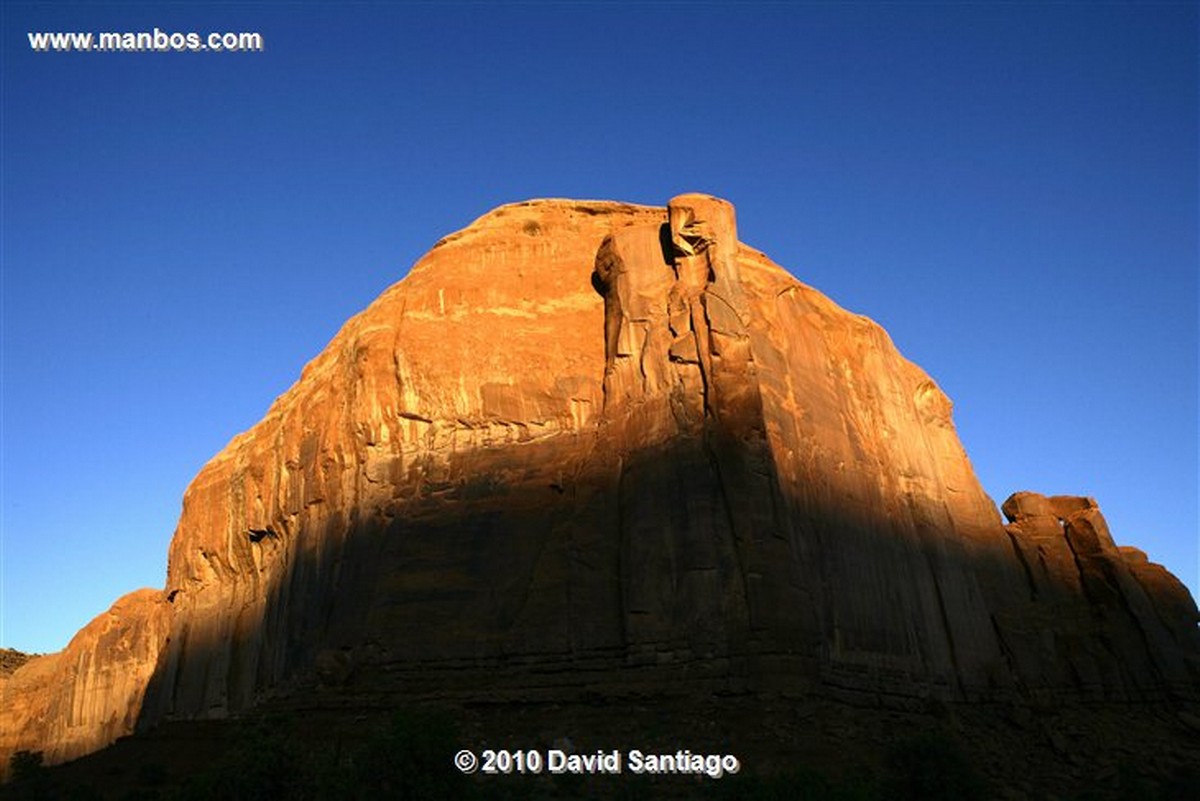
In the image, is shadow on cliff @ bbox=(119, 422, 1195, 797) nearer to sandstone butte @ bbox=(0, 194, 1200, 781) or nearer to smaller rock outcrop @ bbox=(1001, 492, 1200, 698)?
sandstone butte @ bbox=(0, 194, 1200, 781)

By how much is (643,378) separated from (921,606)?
12.0 m

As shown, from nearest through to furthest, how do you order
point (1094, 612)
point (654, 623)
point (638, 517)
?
point (654, 623), point (638, 517), point (1094, 612)

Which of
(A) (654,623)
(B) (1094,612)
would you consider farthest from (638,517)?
(B) (1094,612)

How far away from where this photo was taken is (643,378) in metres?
32.8

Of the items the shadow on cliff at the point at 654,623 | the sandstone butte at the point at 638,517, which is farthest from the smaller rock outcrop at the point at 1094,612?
the shadow on cliff at the point at 654,623

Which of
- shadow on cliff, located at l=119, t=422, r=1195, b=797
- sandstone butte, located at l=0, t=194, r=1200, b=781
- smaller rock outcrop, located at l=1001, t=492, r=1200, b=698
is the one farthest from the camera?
smaller rock outcrop, located at l=1001, t=492, r=1200, b=698

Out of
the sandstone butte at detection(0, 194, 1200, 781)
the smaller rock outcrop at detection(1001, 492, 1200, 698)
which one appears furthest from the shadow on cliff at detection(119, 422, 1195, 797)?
the smaller rock outcrop at detection(1001, 492, 1200, 698)

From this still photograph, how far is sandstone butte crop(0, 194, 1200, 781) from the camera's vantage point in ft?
96.9

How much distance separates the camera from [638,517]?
101ft

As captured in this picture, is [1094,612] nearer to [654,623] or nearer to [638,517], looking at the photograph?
[638,517]

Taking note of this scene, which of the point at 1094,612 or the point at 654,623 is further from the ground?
the point at 1094,612

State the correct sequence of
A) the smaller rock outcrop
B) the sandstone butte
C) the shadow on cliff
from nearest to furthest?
the shadow on cliff < the sandstone butte < the smaller rock outcrop

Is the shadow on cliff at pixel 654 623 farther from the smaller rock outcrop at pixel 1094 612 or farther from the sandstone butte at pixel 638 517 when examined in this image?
the smaller rock outcrop at pixel 1094 612

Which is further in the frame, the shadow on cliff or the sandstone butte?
the sandstone butte
